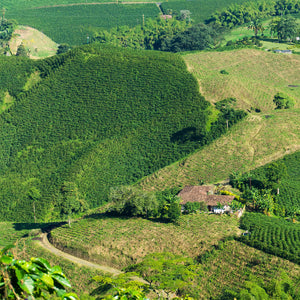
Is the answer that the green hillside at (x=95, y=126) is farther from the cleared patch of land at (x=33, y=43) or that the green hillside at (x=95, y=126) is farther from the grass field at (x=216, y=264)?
the cleared patch of land at (x=33, y=43)

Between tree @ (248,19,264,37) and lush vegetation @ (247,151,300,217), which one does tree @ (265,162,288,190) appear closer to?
lush vegetation @ (247,151,300,217)

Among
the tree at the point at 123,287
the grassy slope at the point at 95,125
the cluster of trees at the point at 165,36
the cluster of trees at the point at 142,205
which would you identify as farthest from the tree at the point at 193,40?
the tree at the point at 123,287

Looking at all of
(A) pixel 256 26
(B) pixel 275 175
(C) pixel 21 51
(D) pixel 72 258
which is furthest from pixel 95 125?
(A) pixel 256 26

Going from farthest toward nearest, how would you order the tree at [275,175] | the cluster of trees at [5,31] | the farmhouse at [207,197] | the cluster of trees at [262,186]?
the cluster of trees at [5,31] → the tree at [275,175] → the cluster of trees at [262,186] → the farmhouse at [207,197]

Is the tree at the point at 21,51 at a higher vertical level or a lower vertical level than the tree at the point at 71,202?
higher

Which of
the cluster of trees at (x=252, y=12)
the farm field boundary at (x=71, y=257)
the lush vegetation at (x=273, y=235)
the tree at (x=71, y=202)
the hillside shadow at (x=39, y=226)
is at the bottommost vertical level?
the hillside shadow at (x=39, y=226)
